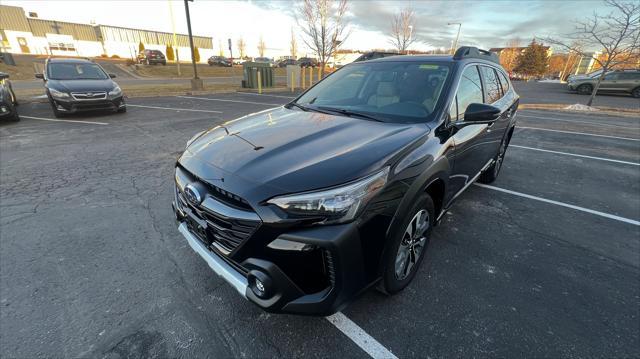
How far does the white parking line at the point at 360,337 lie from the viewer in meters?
1.84

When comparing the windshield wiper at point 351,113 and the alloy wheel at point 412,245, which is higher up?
the windshield wiper at point 351,113

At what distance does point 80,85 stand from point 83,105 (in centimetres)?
61

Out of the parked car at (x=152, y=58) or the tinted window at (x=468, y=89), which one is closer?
the tinted window at (x=468, y=89)

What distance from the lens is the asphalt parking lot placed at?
1905mm

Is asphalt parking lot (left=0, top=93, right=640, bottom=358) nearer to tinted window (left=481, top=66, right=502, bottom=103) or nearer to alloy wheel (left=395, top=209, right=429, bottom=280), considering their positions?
alloy wheel (left=395, top=209, right=429, bottom=280)

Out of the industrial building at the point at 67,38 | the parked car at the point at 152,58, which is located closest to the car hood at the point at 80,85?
the parked car at the point at 152,58

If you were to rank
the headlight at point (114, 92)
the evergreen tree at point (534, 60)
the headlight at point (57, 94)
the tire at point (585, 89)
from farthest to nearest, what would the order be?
Answer: the evergreen tree at point (534, 60), the tire at point (585, 89), the headlight at point (114, 92), the headlight at point (57, 94)

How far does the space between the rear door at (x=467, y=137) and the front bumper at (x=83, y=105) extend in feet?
31.0

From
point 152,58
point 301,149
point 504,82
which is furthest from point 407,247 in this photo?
point 152,58

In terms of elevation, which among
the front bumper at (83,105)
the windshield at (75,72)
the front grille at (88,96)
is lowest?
the front bumper at (83,105)

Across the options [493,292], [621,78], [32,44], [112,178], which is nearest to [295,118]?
[493,292]

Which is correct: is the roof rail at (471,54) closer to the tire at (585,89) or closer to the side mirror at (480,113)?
the side mirror at (480,113)

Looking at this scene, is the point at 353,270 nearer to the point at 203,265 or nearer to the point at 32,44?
the point at 203,265

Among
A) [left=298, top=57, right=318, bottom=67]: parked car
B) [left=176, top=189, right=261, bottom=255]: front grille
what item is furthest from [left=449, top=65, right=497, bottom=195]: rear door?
[left=298, top=57, right=318, bottom=67]: parked car
